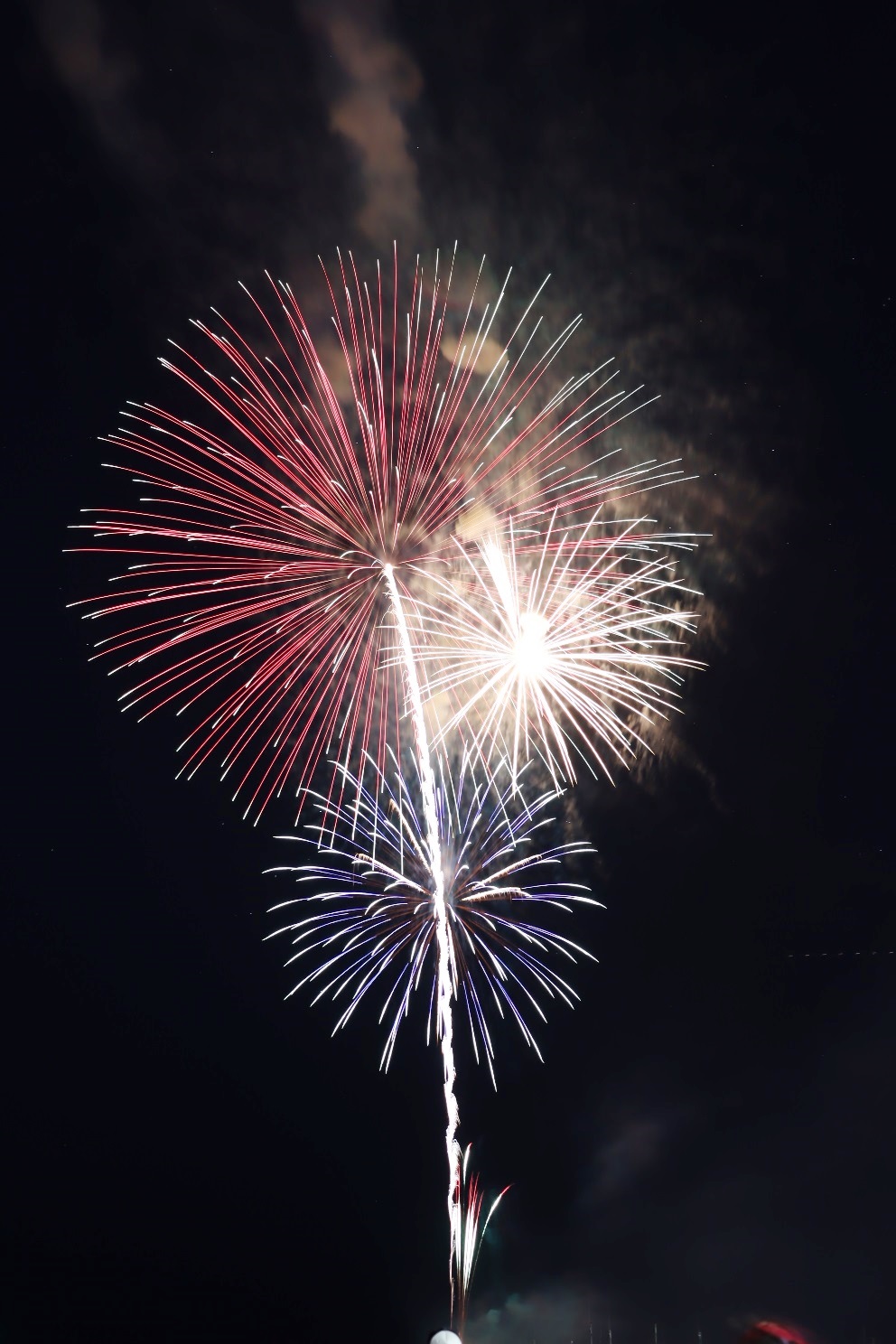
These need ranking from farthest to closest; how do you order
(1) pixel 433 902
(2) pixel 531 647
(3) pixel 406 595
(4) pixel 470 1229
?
(4) pixel 470 1229 < (1) pixel 433 902 < (3) pixel 406 595 < (2) pixel 531 647

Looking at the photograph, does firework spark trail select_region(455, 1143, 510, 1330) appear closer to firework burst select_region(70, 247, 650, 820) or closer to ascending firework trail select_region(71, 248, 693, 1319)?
ascending firework trail select_region(71, 248, 693, 1319)

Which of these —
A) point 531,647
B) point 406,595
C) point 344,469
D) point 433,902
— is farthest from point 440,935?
point 344,469

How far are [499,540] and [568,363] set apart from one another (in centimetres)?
145

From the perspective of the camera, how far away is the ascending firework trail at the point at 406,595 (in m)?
5.02

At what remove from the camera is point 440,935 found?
5.61 meters

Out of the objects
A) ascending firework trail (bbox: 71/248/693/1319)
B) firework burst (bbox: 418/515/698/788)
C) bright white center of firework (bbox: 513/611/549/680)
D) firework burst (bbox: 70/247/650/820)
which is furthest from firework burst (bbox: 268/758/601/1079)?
bright white center of firework (bbox: 513/611/549/680)

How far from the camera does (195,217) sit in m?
5.15

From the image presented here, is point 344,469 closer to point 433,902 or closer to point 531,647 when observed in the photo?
point 531,647

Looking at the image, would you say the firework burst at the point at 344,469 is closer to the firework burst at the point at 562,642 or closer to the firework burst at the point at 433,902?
the firework burst at the point at 562,642

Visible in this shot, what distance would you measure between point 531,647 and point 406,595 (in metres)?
0.93

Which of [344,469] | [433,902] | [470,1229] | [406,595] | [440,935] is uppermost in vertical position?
[344,469]

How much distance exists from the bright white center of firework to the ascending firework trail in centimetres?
2

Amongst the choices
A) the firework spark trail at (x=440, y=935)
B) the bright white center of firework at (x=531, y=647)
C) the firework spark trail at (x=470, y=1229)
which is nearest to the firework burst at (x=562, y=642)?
the bright white center of firework at (x=531, y=647)

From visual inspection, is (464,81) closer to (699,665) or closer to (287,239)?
(287,239)
